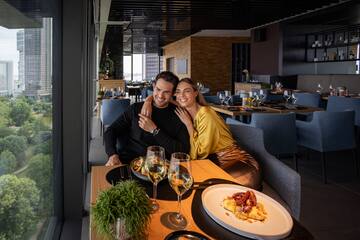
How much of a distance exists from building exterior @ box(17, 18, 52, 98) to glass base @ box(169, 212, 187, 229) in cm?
87

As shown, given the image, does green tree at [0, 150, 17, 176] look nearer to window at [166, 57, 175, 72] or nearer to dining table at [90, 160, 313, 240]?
dining table at [90, 160, 313, 240]

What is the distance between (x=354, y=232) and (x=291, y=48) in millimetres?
8767

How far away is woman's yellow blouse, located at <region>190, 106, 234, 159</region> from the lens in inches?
88.5

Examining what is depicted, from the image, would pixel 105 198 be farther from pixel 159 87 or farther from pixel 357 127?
pixel 357 127

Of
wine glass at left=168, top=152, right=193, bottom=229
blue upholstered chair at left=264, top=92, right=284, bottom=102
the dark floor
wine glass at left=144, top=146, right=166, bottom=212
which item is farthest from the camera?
blue upholstered chair at left=264, top=92, right=284, bottom=102

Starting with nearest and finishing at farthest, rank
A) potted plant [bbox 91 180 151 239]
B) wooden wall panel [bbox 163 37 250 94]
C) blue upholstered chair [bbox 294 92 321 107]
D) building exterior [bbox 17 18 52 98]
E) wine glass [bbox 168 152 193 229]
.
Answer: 1. potted plant [bbox 91 180 151 239]
2. wine glass [bbox 168 152 193 229]
3. building exterior [bbox 17 18 52 98]
4. blue upholstered chair [bbox 294 92 321 107]
5. wooden wall panel [bbox 163 37 250 94]

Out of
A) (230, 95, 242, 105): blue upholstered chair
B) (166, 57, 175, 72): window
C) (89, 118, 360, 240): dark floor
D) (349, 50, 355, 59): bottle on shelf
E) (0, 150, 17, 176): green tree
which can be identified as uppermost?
(166, 57, 175, 72): window

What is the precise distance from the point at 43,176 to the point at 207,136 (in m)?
1.07

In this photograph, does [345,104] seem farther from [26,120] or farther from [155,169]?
[26,120]

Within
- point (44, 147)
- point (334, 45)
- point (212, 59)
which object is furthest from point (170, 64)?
point (44, 147)

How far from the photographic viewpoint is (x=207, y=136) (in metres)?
2.25

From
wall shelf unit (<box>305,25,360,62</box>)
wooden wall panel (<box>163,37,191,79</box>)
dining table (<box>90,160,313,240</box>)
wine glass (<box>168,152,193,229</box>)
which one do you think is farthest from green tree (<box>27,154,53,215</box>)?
wooden wall panel (<box>163,37,191,79</box>)

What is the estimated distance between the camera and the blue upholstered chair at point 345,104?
5.22 m

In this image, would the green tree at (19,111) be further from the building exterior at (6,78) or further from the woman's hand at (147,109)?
the woman's hand at (147,109)
